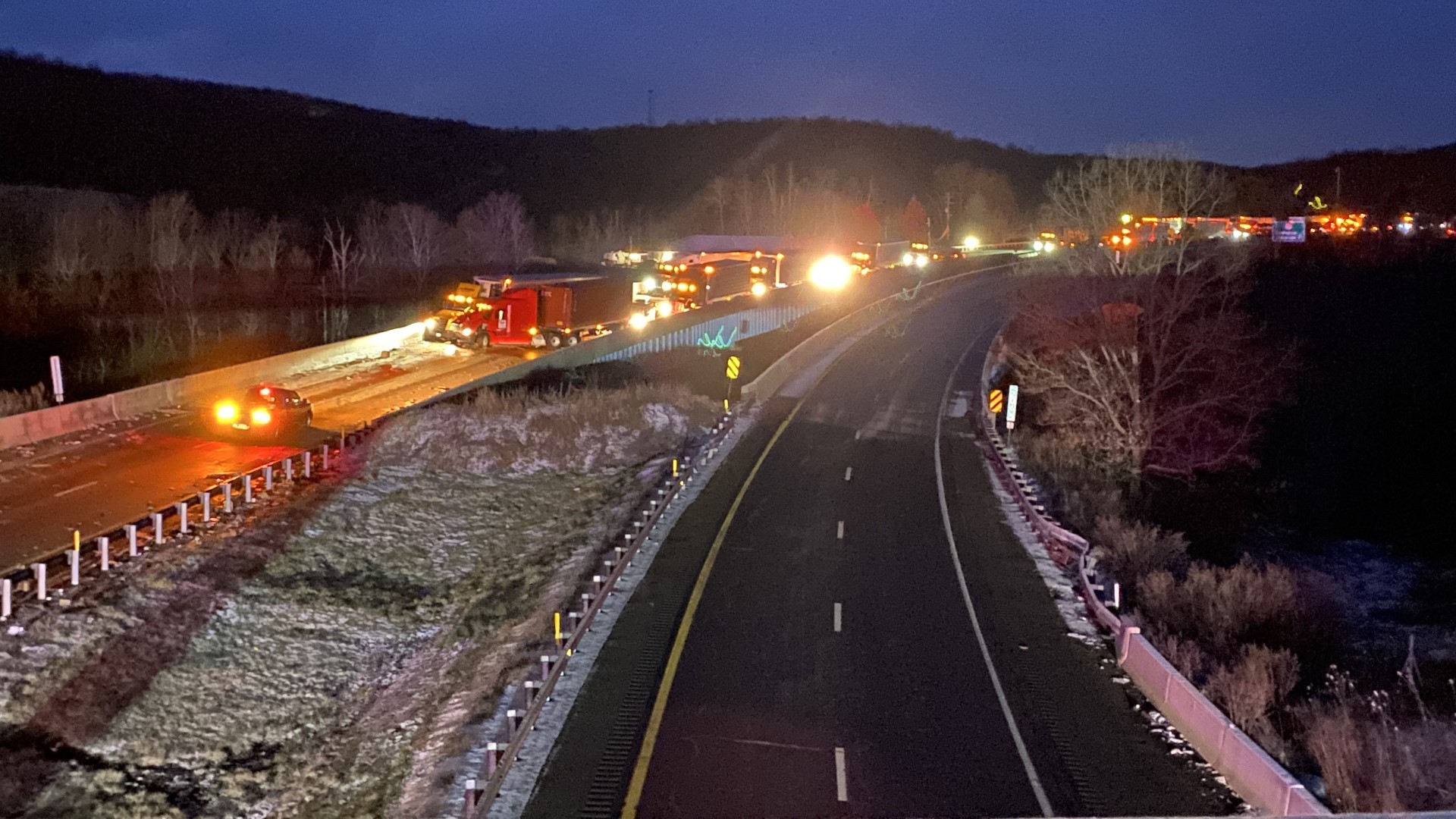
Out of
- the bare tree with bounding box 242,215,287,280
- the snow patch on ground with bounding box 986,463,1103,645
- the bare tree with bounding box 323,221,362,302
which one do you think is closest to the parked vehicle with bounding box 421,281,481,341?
the bare tree with bounding box 323,221,362,302

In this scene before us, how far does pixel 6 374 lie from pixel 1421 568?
50231mm

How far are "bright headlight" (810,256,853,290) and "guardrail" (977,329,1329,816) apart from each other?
45823 mm

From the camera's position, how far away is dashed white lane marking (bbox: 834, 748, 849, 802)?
12867 millimetres

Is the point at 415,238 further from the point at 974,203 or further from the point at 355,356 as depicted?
the point at 974,203

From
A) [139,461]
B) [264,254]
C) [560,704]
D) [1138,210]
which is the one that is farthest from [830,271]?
[560,704]

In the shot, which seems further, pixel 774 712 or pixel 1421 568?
pixel 1421 568

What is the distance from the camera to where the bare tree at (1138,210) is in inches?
2304

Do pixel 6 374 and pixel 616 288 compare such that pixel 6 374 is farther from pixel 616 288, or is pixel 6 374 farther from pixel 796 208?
pixel 796 208

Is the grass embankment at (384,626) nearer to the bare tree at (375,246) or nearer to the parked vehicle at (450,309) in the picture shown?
the parked vehicle at (450,309)

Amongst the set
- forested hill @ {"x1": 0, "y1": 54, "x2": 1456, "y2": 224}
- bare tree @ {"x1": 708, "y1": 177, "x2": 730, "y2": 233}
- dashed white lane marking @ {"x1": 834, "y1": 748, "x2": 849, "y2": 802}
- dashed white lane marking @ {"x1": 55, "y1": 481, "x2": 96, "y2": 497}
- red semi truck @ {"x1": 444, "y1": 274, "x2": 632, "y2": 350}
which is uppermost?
forested hill @ {"x1": 0, "y1": 54, "x2": 1456, "y2": 224}

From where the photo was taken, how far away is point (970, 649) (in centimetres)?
1756

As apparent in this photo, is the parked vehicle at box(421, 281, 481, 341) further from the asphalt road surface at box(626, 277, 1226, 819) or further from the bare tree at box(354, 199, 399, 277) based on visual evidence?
the bare tree at box(354, 199, 399, 277)

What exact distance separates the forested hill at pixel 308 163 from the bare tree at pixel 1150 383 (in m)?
85.2

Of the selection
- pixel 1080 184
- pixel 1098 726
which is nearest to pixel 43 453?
pixel 1098 726
